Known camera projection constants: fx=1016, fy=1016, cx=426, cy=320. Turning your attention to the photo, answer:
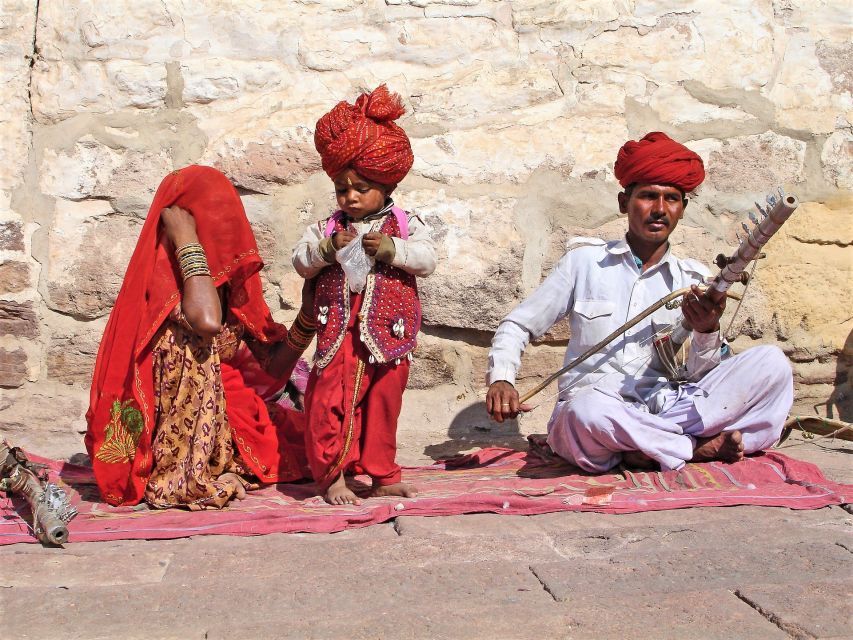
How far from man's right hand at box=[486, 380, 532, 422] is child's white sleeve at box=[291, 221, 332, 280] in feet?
2.50

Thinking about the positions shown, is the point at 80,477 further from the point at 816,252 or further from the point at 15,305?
the point at 816,252

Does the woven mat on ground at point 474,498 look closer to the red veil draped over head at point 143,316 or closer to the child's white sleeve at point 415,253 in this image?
the red veil draped over head at point 143,316

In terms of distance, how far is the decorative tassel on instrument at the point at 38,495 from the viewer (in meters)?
2.89

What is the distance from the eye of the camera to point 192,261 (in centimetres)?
341

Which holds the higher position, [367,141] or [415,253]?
[367,141]

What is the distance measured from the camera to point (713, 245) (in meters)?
4.63

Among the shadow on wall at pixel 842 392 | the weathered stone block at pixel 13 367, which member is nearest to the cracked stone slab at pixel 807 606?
the shadow on wall at pixel 842 392

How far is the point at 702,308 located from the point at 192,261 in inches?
70.6

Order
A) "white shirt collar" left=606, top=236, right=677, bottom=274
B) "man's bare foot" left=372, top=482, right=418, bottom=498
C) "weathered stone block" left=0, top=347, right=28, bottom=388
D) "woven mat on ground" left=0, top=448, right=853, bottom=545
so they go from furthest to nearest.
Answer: "weathered stone block" left=0, top=347, right=28, bottom=388 < "white shirt collar" left=606, top=236, right=677, bottom=274 < "man's bare foot" left=372, top=482, right=418, bottom=498 < "woven mat on ground" left=0, top=448, right=853, bottom=545

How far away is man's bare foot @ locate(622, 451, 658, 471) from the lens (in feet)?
12.4

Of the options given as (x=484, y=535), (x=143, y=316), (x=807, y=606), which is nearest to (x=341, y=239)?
(x=143, y=316)

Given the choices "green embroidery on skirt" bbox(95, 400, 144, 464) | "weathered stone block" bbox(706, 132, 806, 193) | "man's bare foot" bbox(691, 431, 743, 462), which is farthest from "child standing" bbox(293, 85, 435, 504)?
"weathered stone block" bbox(706, 132, 806, 193)

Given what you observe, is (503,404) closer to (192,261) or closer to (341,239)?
(341,239)

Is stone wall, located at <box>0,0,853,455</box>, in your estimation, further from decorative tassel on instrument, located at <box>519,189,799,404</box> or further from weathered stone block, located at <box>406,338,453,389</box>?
decorative tassel on instrument, located at <box>519,189,799,404</box>
